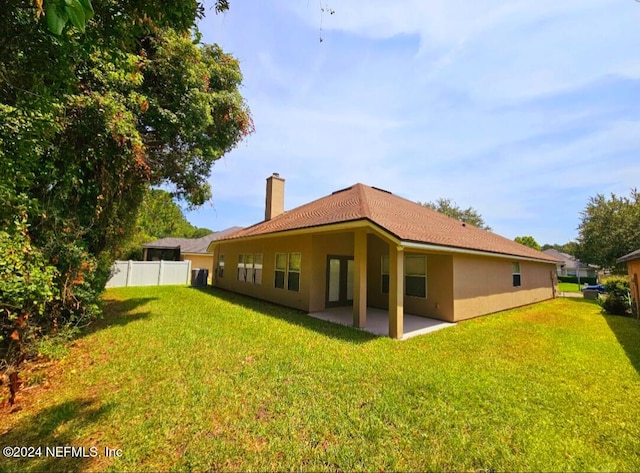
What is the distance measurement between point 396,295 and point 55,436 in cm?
630

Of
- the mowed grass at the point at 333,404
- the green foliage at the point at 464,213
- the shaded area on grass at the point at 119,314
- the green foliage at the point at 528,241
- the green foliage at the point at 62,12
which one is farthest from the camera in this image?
the green foliage at the point at 528,241

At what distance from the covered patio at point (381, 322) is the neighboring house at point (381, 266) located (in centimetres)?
31

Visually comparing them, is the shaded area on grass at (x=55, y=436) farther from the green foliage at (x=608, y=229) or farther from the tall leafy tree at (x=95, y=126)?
the green foliage at (x=608, y=229)

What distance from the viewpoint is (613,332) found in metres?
8.44

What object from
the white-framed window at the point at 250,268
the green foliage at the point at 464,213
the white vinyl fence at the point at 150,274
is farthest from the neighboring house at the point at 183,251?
the green foliage at the point at 464,213

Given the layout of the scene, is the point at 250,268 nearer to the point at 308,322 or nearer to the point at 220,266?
the point at 220,266

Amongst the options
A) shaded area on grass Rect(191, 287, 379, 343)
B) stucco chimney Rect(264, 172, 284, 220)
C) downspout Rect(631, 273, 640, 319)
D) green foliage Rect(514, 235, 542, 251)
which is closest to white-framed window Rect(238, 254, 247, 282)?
stucco chimney Rect(264, 172, 284, 220)

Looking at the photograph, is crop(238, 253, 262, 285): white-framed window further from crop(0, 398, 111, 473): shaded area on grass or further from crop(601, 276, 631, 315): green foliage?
crop(601, 276, 631, 315): green foliage

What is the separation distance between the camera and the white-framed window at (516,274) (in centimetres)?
1295

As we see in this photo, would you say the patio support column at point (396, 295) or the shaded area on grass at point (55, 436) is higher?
the patio support column at point (396, 295)

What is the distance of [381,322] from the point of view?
8906 millimetres

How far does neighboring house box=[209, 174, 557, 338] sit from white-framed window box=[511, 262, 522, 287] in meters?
0.05

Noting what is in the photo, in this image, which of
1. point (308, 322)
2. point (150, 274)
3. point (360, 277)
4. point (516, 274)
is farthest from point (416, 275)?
point (150, 274)

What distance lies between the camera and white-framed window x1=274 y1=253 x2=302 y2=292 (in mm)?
10820
